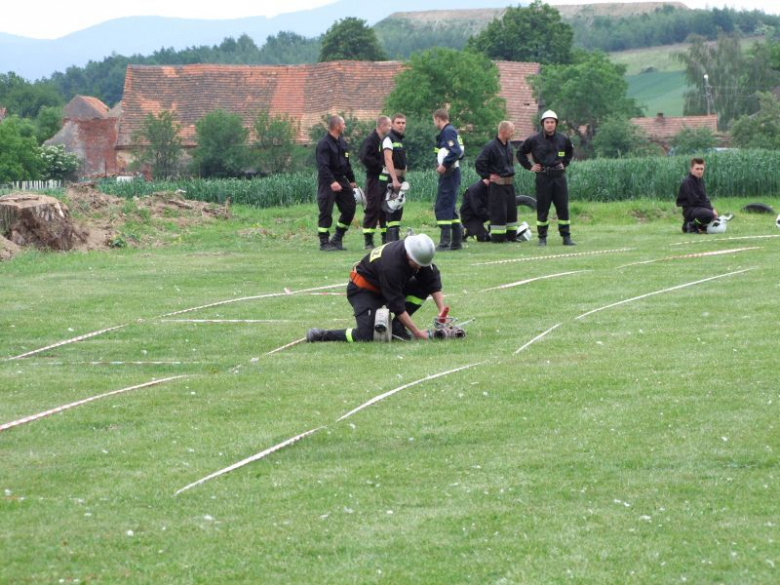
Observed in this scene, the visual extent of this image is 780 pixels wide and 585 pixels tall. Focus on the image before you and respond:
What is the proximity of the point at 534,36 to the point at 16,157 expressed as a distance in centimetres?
4184

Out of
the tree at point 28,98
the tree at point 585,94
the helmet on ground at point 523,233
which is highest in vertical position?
the tree at point 28,98

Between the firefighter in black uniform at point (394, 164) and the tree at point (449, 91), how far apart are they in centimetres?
3903

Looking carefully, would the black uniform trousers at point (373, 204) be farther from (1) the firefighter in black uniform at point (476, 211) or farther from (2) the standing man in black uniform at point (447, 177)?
(1) the firefighter in black uniform at point (476, 211)

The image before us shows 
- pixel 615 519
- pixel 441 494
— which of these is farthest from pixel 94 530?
pixel 615 519

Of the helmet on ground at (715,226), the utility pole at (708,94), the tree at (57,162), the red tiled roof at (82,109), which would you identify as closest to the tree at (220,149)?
the tree at (57,162)

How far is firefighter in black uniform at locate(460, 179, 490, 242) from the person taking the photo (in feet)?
72.2

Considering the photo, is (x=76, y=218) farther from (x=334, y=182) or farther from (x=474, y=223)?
(x=474, y=223)

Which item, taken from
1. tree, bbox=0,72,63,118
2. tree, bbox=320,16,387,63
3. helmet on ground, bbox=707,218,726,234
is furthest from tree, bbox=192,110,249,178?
tree, bbox=0,72,63,118

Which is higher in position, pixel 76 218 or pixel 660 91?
pixel 660 91

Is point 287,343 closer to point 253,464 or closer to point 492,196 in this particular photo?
point 253,464

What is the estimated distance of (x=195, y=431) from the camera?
8789 millimetres

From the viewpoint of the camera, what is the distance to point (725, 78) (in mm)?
112688

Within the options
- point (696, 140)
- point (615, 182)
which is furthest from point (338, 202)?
point (696, 140)

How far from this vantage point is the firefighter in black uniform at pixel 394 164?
20.3 metres
